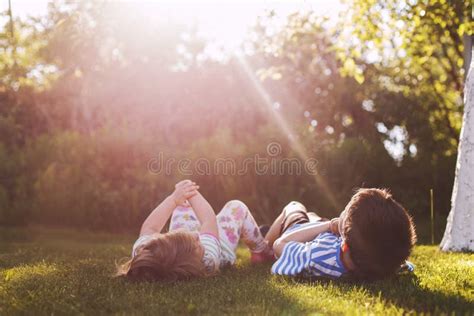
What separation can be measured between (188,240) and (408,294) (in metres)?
1.63

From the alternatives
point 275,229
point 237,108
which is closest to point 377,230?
point 275,229

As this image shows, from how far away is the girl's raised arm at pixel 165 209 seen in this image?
4383mm

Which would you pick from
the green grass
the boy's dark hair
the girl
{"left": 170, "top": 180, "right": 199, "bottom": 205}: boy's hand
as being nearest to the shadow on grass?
the green grass

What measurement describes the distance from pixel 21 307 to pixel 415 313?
237 cm

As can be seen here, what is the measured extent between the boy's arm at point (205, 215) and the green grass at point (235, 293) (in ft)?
1.41

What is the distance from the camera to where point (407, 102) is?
1259 centimetres

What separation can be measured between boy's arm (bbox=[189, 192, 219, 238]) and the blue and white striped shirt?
2.36 ft

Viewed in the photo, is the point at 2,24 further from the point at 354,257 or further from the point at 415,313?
the point at 415,313

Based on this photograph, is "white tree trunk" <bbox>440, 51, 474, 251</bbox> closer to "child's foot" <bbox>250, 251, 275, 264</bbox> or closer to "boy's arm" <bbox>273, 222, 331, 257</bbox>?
"child's foot" <bbox>250, 251, 275, 264</bbox>

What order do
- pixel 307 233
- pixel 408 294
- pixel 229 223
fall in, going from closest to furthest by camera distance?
pixel 408 294 < pixel 307 233 < pixel 229 223

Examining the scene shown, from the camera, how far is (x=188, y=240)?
12.4 ft

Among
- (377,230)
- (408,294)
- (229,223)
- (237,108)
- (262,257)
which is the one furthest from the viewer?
(237,108)

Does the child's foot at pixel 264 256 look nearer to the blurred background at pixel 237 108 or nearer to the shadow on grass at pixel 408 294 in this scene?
the shadow on grass at pixel 408 294

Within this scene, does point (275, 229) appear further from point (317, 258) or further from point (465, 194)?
point (465, 194)
